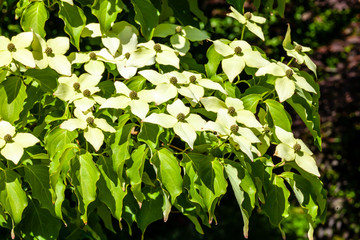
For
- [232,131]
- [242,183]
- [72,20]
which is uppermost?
[72,20]

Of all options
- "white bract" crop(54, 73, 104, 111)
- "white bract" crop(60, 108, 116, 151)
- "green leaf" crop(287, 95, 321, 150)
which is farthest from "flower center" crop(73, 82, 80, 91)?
"green leaf" crop(287, 95, 321, 150)

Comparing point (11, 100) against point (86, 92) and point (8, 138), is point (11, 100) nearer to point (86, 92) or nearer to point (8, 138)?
point (8, 138)

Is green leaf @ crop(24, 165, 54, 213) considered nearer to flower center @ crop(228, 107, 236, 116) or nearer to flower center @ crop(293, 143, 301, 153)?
flower center @ crop(228, 107, 236, 116)

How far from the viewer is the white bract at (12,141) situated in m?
2.03

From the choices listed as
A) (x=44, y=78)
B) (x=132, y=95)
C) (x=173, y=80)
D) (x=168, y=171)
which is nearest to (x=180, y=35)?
(x=173, y=80)

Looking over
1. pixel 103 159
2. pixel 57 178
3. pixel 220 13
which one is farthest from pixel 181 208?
pixel 220 13

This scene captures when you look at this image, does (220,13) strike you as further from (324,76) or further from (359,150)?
(359,150)

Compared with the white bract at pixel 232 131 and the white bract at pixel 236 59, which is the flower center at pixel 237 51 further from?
the white bract at pixel 232 131

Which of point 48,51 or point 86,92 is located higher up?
point 48,51

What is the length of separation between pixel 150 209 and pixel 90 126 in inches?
16.7

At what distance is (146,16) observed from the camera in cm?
245

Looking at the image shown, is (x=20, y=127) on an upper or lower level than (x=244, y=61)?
lower

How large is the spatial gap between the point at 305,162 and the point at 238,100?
13.6 inches

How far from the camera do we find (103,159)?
212 cm
